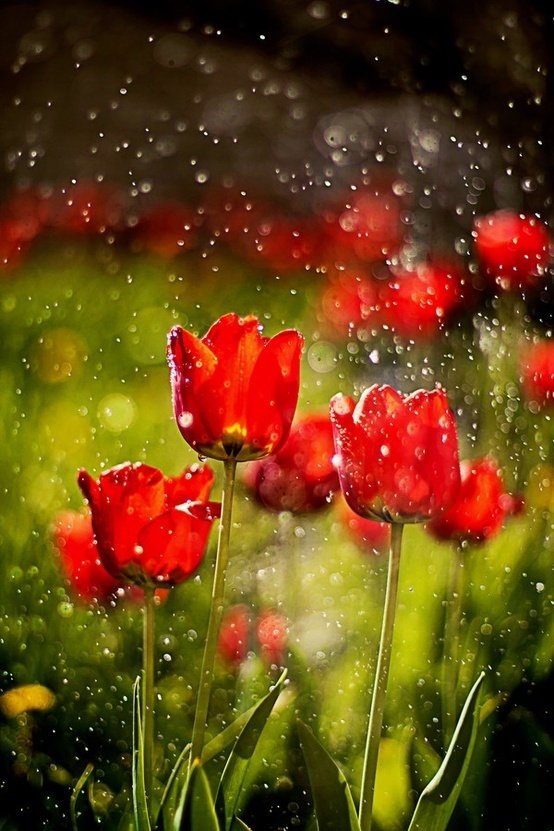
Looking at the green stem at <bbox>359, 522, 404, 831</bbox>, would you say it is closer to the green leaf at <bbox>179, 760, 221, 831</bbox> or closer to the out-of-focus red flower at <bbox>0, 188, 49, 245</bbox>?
the green leaf at <bbox>179, 760, 221, 831</bbox>

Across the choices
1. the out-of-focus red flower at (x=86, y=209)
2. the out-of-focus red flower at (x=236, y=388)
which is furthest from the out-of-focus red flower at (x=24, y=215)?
the out-of-focus red flower at (x=236, y=388)

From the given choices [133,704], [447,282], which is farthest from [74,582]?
[447,282]

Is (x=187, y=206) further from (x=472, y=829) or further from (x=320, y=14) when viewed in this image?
(x=472, y=829)

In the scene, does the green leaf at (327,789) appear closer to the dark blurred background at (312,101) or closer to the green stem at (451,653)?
the green stem at (451,653)

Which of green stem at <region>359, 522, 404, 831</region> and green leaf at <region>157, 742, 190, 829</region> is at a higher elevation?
green stem at <region>359, 522, 404, 831</region>

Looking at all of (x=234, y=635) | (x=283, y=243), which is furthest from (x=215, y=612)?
(x=283, y=243)

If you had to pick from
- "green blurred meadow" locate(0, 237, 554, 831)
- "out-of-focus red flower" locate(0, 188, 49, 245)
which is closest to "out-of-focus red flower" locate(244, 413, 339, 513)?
"green blurred meadow" locate(0, 237, 554, 831)
